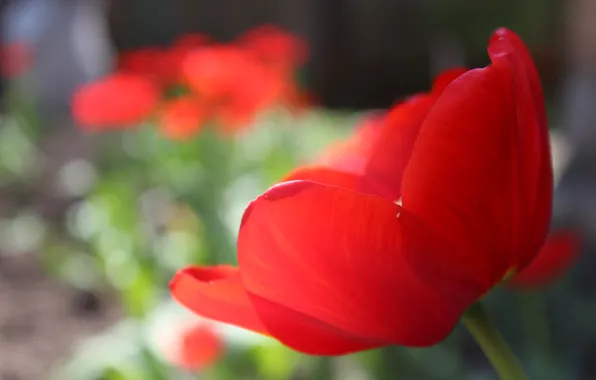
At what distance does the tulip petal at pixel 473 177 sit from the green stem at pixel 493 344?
0.01 m

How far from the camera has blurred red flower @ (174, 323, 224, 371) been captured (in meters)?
0.98

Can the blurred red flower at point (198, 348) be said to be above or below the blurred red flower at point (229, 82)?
below

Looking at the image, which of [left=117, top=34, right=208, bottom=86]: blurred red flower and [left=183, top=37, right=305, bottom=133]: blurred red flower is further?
[left=117, top=34, right=208, bottom=86]: blurred red flower

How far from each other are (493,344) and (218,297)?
11 centimetres

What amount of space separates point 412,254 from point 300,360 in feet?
2.98

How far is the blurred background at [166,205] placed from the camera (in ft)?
3.85

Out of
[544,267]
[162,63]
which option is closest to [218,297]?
[544,267]

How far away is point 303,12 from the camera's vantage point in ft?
15.9

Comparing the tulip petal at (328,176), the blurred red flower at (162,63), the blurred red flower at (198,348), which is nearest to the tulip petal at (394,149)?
the tulip petal at (328,176)

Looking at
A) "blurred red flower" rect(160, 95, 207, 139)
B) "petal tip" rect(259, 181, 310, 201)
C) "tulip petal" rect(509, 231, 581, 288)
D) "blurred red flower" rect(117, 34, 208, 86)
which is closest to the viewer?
"petal tip" rect(259, 181, 310, 201)

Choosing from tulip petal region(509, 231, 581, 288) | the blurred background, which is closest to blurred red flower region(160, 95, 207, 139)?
the blurred background

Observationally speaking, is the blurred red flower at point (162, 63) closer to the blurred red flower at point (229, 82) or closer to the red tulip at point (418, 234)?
the blurred red flower at point (229, 82)

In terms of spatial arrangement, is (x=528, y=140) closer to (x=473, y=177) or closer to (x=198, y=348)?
(x=473, y=177)

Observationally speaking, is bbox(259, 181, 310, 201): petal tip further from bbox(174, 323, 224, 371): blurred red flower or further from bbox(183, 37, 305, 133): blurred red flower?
bbox(183, 37, 305, 133): blurred red flower
